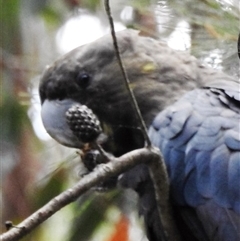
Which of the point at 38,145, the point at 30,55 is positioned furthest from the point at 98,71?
the point at 30,55

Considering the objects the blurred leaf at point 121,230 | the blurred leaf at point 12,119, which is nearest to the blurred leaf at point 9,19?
the blurred leaf at point 12,119

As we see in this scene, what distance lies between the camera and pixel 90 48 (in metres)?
1.28

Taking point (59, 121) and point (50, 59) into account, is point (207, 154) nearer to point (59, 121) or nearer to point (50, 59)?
point (59, 121)

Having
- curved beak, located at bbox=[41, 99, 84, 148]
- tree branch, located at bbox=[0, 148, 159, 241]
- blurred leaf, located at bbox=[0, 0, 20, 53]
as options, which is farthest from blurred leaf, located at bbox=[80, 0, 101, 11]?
tree branch, located at bbox=[0, 148, 159, 241]

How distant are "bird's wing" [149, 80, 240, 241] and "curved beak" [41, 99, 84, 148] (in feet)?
0.50

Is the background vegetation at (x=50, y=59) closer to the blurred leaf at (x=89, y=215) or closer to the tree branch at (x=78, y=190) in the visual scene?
the blurred leaf at (x=89, y=215)

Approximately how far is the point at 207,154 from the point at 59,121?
11.5 inches

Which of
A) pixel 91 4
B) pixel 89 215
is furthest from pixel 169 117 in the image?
pixel 91 4

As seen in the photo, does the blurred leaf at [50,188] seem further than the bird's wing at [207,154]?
Yes

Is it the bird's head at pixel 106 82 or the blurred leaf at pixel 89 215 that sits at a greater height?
the bird's head at pixel 106 82

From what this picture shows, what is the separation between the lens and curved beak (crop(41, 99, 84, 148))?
122cm

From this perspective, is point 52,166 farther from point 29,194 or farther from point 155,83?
point 155,83

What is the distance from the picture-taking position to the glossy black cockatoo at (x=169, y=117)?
1.05 metres

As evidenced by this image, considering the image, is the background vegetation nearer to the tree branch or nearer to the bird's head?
the bird's head
